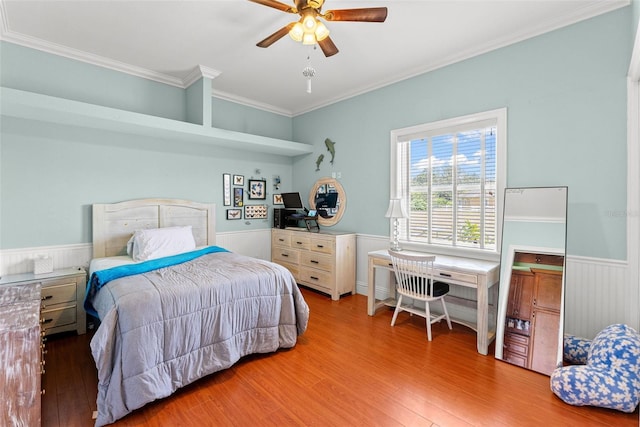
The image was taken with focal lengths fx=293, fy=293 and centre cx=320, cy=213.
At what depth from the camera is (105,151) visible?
3.45 meters

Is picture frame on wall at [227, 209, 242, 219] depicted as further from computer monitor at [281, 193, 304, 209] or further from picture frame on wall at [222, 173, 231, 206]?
computer monitor at [281, 193, 304, 209]

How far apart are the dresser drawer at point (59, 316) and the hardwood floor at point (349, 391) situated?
160 millimetres

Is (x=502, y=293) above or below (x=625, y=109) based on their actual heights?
below

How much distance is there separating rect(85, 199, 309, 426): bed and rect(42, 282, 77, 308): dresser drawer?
271mm

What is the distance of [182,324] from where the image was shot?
2119 mm

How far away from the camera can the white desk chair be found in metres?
2.88

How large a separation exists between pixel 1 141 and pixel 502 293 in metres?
4.95

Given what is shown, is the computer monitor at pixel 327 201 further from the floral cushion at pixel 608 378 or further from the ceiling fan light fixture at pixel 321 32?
the floral cushion at pixel 608 378

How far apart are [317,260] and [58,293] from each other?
2869 mm

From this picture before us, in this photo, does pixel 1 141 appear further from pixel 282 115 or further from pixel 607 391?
pixel 607 391

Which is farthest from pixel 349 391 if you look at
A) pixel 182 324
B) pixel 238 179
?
pixel 238 179

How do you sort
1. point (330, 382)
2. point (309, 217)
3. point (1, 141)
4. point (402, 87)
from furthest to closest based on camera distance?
point (309, 217) < point (402, 87) < point (1, 141) < point (330, 382)

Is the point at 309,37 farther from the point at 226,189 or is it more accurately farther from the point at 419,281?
the point at 226,189

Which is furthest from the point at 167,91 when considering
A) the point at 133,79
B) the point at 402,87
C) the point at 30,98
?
the point at 402,87
